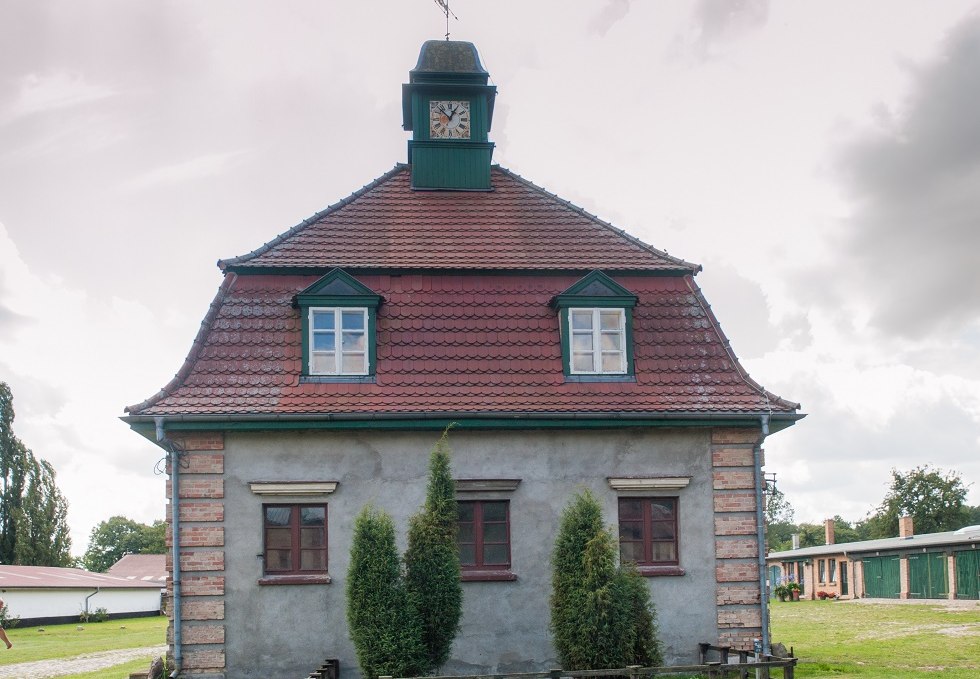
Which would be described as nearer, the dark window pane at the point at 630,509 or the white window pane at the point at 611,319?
the dark window pane at the point at 630,509

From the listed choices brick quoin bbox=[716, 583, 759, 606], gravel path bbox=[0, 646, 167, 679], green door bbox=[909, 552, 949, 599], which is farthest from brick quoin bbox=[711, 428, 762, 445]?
green door bbox=[909, 552, 949, 599]

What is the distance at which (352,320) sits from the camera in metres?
16.7

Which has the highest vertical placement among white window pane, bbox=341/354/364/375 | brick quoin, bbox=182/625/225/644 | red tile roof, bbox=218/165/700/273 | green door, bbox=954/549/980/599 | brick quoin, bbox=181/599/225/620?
red tile roof, bbox=218/165/700/273

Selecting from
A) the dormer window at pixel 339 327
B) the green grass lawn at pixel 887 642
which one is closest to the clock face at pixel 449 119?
the dormer window at pixel 339 327

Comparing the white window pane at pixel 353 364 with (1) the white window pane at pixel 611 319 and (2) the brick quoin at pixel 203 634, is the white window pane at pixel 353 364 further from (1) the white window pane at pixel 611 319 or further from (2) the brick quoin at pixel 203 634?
(2) the brick quoin at pixel 203 634

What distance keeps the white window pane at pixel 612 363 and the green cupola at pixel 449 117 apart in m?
5.10

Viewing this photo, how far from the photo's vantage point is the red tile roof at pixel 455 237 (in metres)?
17.6

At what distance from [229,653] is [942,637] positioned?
17.1 metres

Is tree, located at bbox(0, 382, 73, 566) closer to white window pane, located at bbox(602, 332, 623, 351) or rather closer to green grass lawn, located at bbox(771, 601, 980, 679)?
green grass lawn, located at bbox(771, 601, 980, 679)

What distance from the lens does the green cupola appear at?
20.1 m

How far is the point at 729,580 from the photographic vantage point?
53.0 ft

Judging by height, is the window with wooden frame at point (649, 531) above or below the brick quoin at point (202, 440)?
below

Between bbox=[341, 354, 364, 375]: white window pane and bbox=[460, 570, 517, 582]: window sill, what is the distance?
379 cm

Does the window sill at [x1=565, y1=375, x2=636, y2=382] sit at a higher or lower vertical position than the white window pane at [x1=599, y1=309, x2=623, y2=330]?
lower
